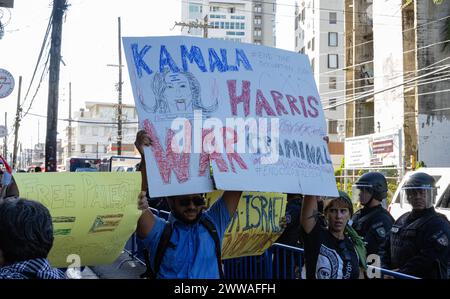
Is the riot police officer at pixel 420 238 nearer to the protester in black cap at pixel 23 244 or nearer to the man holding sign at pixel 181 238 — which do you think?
the man holding sign at pixel 181 238

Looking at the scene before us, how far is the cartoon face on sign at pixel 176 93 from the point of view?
3143 millimetres

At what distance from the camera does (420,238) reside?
4.18m

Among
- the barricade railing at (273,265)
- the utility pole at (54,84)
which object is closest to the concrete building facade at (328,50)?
the utility pole at (54,84)

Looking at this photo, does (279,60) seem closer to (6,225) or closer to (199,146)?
(199,146)

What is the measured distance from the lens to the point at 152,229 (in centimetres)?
313

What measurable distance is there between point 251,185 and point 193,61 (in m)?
0.84

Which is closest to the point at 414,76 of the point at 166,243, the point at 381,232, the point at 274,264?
the point at 381,232

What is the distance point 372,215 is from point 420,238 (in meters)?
0.95

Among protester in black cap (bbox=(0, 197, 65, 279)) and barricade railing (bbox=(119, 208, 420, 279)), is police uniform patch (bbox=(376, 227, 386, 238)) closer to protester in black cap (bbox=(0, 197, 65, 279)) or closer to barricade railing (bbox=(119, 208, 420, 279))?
barricade railing (bbox=(119, 208, 420, 279))

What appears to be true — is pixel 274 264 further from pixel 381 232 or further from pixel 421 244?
pixel 421 244

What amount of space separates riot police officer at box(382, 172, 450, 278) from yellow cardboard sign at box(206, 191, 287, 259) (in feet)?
3.40

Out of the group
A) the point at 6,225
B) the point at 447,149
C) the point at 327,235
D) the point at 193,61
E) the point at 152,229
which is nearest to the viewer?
the point at 6,225

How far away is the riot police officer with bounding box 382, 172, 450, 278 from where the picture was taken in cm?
406

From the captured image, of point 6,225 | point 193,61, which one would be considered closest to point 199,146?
point 193,61
